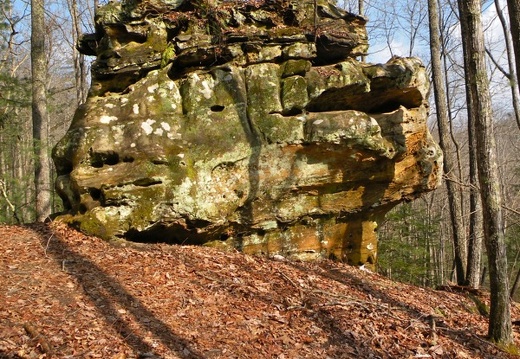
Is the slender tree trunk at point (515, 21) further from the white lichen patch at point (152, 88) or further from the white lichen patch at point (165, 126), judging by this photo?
the white lichen patch at point (152, 88)

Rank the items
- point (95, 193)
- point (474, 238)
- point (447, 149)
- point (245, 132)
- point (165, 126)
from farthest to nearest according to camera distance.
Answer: point (447, 149) → point (474, 238) → point (245, 132) → point (165, 126) → point (95, 193)

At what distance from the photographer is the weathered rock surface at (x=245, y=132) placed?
8383mm

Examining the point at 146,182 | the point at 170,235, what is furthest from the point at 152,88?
the point at 170,235

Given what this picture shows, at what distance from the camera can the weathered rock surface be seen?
8.38m

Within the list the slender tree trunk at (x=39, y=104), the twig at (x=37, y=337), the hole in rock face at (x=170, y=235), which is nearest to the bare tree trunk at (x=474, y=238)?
the hole in rock face at (x=170, y=235)

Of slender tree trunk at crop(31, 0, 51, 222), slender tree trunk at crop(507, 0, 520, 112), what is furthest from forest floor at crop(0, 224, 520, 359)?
slender tree trunk at crop(507, 0, 520, 112)

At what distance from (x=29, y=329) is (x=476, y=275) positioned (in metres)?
10.8

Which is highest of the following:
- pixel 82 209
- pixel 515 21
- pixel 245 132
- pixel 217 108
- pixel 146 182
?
pixel 515 21

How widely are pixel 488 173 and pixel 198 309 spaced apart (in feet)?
16.4

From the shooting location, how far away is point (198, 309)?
6.00 metres

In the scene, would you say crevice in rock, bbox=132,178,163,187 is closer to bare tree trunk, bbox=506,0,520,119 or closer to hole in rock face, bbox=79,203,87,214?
hole in rock face, bbox=79,203,87,214

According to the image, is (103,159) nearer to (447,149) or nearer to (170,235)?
(170,235)

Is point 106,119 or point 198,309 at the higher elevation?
point 106,119

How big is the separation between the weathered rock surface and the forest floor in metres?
0.99
